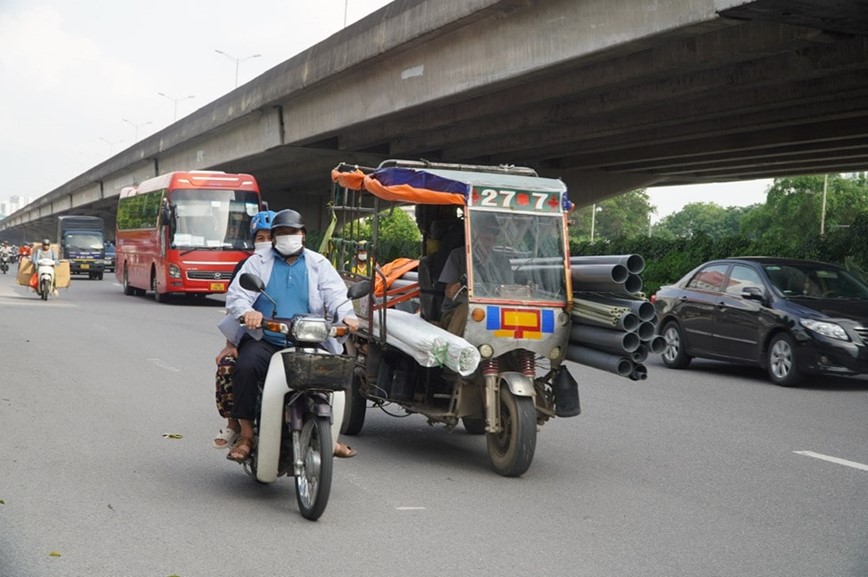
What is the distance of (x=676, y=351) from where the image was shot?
1716 centimetres

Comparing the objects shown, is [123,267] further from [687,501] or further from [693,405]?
[687,501]

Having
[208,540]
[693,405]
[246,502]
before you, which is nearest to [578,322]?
[246,502]

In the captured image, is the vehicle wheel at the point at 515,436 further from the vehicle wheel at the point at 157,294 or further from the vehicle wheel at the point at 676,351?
the vehicle wheel at the point at 157,294

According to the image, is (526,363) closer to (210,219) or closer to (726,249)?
(726,249)

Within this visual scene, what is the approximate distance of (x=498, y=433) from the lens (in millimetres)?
8484

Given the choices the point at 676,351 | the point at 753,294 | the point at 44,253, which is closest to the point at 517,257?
the point at 753,294

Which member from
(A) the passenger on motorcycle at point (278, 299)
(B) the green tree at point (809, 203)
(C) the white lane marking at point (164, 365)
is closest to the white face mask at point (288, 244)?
(A) the passenger on motorcycle at point (278, 299)

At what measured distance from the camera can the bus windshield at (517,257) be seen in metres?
8.76

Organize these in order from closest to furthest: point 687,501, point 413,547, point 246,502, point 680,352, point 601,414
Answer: point 413,547 → point 246,502 → point 687,501 → point 601,414 → point 680,352

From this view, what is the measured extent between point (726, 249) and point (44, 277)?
15978 millimetres

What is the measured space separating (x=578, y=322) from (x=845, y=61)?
40.6ft

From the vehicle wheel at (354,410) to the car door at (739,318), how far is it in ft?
23.8

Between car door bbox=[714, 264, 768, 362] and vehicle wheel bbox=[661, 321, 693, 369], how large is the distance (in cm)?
80

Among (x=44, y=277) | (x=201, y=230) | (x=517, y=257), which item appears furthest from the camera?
(x=201, y=230)
